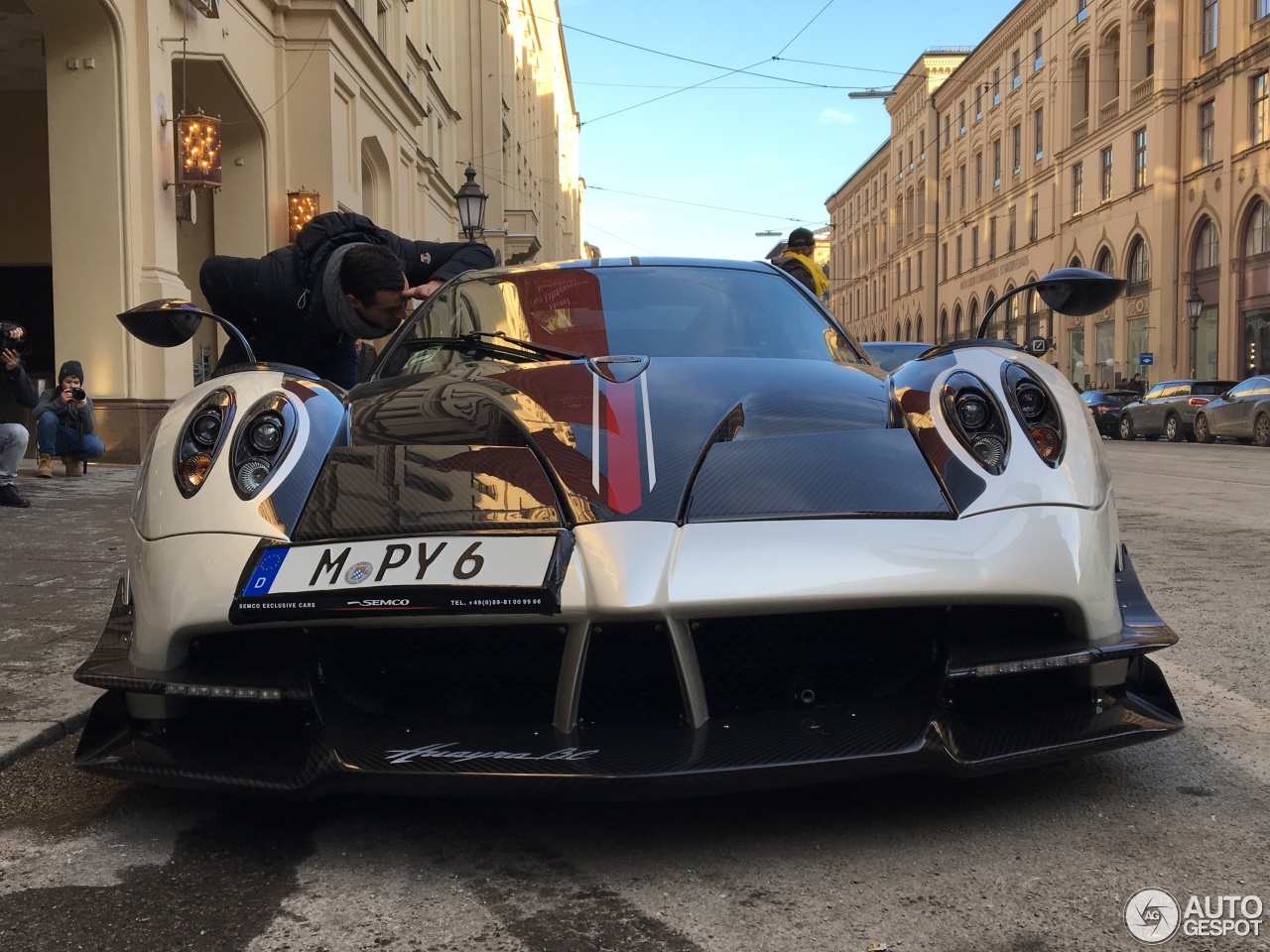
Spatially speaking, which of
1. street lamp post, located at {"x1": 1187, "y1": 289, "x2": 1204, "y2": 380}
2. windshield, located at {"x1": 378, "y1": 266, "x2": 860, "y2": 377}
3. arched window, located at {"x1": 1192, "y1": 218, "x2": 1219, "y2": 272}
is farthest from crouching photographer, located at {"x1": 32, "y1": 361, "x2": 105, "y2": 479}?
arched window, located at {"x1": 1192, "y1": 218, "x2": 1219, "y2": 272}

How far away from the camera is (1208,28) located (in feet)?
104

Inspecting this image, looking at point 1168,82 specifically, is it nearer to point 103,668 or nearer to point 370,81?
point 370,81

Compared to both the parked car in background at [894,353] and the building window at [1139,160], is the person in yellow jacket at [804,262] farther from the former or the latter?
the building window at [1139,160]

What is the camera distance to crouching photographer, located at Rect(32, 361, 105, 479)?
8719mm

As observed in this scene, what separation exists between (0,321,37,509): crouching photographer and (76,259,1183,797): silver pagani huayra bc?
18.3 ft

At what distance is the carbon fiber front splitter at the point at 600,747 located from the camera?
1808mm

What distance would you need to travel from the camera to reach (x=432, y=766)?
184 cm

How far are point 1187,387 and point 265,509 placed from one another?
78.4ft

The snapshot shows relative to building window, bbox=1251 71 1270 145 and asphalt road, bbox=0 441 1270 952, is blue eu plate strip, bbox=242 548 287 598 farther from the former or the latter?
building window, bbox=1251 71 1270 145

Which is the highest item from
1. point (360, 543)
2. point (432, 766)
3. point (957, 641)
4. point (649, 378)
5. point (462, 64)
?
point (462, 64)

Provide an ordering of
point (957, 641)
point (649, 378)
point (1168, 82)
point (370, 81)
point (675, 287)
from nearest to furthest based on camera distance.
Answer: point (957, 641)
point (649, 378)
point (675, 287)
point (370, 81)
point (1168, 82)

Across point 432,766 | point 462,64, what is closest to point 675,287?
point 432,766

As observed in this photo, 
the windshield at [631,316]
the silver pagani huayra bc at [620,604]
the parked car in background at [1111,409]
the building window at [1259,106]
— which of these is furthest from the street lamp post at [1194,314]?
the silver pagani huayra bc at [620,604]

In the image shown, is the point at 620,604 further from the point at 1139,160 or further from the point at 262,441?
the point at 1139,160
